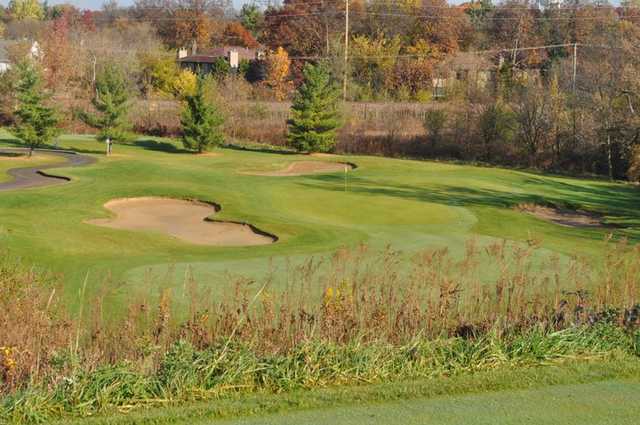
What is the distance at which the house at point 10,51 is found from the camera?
81.6m

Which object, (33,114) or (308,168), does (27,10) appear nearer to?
(33,114)

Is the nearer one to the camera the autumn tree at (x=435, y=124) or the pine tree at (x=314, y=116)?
the pine tree at (x=314, y=116)

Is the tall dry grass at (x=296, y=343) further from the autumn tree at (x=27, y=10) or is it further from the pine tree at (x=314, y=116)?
the autumn tree at (x=27, y=10)

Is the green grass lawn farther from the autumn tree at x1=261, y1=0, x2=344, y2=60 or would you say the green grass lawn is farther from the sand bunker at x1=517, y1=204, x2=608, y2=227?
the autumn tree at x1=261, y1=0, x2=344, y2=60

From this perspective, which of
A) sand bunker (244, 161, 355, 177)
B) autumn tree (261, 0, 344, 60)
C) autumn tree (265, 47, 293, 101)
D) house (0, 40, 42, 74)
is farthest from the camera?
autumn tree (261, 0, 344, 60)

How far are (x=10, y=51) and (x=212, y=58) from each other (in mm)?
21351

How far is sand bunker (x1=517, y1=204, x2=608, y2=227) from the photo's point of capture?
28.5 meters

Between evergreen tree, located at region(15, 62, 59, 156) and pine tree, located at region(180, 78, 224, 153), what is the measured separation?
24.9ft

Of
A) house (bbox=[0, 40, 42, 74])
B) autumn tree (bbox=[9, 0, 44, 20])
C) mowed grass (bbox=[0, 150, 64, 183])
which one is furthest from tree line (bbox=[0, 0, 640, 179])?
autumn tree (bbox=[9, 0, 44, 20])

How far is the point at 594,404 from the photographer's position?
7395 millimetres

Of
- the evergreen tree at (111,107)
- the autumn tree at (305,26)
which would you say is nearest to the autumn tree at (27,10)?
the autumn tree at (305,26)

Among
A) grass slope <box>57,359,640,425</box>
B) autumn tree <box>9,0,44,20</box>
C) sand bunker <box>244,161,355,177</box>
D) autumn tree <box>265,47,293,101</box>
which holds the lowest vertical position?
sand bunker <box>244,161,355,177</box>

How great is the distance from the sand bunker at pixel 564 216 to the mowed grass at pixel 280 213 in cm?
70

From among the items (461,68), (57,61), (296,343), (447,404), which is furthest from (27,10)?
(447,404)
